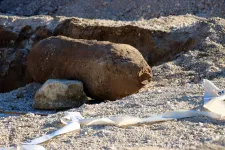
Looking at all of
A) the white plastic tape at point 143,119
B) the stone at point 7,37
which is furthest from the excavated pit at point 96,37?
the white plastic tape at point 143,119

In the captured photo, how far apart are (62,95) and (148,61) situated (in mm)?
2636

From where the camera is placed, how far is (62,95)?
7.70 meters

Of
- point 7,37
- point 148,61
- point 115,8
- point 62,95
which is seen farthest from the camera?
point 115,8

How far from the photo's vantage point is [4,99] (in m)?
8.57

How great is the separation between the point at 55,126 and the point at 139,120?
0.74 meters

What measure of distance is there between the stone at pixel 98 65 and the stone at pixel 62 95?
124mm

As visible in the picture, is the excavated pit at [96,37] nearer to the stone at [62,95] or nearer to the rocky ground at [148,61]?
the rocky ground at [148,61]

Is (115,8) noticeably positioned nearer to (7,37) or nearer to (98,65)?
(7,37)

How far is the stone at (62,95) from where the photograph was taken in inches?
303

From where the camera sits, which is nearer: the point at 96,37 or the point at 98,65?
the point at 98,65

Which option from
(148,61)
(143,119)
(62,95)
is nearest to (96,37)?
(148,61)

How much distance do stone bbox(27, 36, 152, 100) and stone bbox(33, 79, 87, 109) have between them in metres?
0.12

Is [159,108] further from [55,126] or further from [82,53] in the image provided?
[82,53]

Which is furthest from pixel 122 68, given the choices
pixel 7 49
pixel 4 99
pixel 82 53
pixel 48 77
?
pixel 7 49
